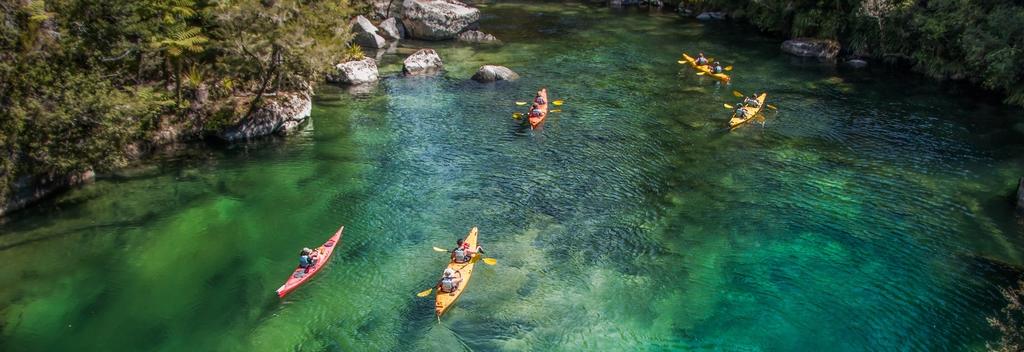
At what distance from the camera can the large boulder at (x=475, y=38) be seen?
51.1 metres

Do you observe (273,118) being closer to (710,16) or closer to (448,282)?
(448,282)

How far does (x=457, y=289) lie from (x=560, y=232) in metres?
5.37

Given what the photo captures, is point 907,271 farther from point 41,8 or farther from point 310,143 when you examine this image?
point 41,8

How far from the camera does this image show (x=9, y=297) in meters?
19.8

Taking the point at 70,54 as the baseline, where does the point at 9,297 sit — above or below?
below

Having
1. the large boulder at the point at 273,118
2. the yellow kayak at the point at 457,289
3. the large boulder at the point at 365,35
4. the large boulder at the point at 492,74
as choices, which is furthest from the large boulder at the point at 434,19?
the yellow kayak at the point at 457,289

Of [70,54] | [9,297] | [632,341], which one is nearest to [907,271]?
[632,341]

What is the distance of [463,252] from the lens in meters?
20.8

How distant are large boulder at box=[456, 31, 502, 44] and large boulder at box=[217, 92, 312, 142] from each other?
66.2 ft

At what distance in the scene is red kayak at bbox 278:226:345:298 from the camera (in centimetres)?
2006

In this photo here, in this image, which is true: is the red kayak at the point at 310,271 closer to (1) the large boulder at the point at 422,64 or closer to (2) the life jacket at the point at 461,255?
(2) the life jacket at the point at 461,255

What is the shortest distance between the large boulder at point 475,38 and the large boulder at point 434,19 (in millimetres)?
470

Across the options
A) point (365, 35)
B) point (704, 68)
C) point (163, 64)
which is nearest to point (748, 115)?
point (704, 68)

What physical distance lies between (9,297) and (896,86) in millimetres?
45254
